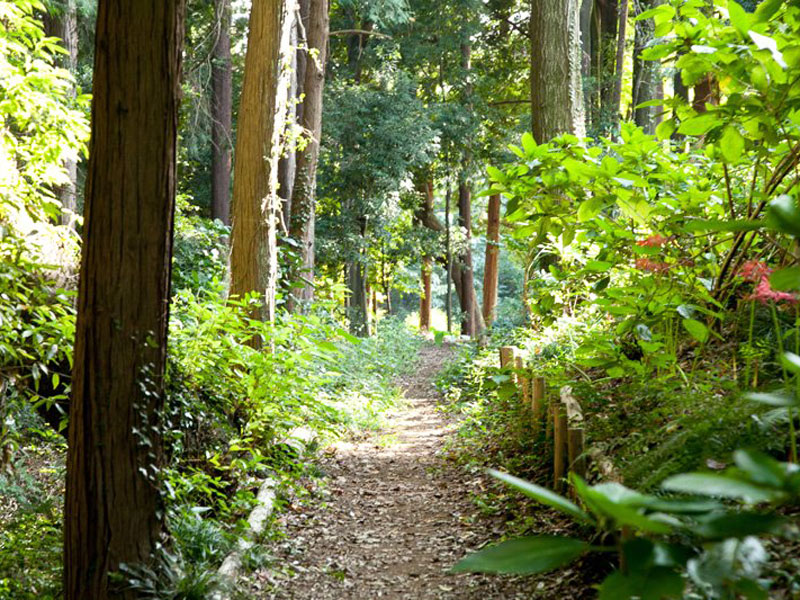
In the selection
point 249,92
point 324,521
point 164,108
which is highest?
point 249,92

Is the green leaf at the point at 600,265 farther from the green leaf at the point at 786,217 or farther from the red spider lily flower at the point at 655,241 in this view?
the green leaf at the point at 786,217

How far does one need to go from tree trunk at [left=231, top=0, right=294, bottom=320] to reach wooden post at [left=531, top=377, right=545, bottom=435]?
3327 millimetres

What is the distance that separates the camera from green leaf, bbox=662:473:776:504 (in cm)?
105

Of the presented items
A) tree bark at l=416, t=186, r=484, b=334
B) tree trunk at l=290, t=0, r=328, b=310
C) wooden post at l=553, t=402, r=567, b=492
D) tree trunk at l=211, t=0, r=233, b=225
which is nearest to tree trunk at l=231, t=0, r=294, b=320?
wooden post at l=553, t=402, r=567, b=492

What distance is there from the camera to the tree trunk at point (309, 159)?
42.8 feet

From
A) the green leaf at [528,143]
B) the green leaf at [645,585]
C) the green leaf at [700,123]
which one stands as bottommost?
the green leaf at [645,585]

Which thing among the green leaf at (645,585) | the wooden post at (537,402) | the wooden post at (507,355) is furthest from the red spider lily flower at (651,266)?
the wooden post at (507,355)

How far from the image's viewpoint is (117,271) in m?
3.33

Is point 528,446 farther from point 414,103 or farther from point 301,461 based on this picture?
point 414,103

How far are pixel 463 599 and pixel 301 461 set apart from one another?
3221mm

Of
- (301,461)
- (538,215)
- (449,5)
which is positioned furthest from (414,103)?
(538,215)

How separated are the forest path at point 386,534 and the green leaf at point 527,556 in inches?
110

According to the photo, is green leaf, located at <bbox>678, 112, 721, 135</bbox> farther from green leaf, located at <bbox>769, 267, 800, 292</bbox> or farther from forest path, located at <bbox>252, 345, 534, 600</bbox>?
forest path, located at <bbox>252, 345, 534, 600</bbox>

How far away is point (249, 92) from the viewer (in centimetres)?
→ 842
